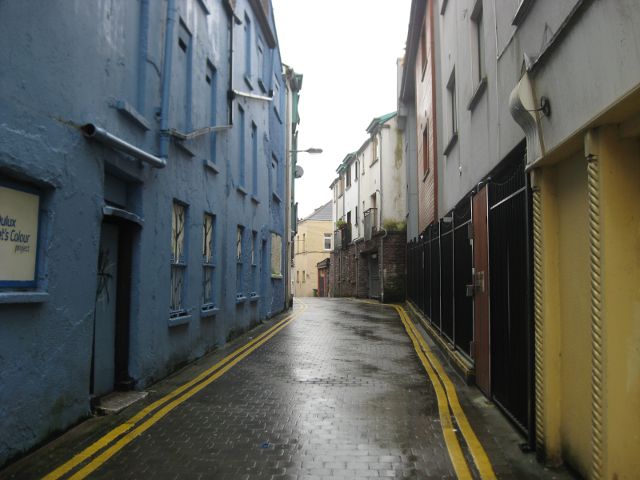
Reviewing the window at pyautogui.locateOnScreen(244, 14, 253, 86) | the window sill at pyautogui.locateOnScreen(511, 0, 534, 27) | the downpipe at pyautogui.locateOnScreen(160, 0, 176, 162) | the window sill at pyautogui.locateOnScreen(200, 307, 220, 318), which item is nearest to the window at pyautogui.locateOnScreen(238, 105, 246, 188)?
the window at pyautogui.locateOnScreen(244, 14, 253, 86)

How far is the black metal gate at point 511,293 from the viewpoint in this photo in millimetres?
5113

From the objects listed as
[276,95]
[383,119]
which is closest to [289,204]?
[276,95]

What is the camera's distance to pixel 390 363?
943cm

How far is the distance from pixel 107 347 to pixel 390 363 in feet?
15.3

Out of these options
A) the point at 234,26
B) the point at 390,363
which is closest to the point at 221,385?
the point at 390,363

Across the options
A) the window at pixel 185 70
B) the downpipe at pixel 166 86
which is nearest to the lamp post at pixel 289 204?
the window at pixel 185 70

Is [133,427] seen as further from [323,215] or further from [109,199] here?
[323,215]

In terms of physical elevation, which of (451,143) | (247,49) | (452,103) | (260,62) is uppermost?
(260,62)

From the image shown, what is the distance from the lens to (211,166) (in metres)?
10.4

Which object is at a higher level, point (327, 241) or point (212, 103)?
point (327, 241)

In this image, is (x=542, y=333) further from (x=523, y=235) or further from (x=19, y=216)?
(x=19, y=216)

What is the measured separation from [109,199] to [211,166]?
151 inches

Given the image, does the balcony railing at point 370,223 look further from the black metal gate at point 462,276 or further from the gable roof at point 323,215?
the gable roof at point 323,215

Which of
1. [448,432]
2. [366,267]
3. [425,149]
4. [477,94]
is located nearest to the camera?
[448,432]
